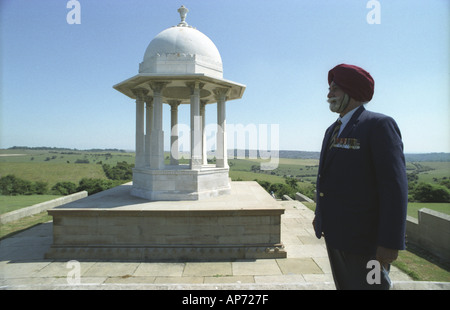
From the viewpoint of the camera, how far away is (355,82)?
3.16m

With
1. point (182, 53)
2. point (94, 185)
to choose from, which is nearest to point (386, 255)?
point (182, 53)

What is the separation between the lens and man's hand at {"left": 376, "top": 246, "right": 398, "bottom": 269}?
2617mm

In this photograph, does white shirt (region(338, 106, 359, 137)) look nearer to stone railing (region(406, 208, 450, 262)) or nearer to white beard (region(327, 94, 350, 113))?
Result: white beard (region(327, 94, 350, 113))

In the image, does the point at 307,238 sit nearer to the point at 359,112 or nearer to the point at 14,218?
the point at 359,112

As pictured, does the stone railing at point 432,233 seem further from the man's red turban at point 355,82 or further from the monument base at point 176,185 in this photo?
the man's red turban at point 355,82

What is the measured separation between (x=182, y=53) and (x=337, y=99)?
9704 millimetres

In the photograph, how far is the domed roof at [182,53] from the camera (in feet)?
36.6

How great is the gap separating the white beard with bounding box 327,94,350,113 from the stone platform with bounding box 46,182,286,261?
5838 millimetres

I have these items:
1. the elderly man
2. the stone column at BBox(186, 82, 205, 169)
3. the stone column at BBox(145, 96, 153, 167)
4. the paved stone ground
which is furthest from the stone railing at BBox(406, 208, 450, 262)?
the stone column at BBox(145, 96, 153, 167)

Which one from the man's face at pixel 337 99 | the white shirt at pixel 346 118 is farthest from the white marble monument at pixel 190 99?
the white shirt at pixel 346 118

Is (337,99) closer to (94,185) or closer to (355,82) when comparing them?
(355,82)

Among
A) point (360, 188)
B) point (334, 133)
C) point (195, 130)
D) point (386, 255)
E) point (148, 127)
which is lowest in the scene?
point (386, 255)
